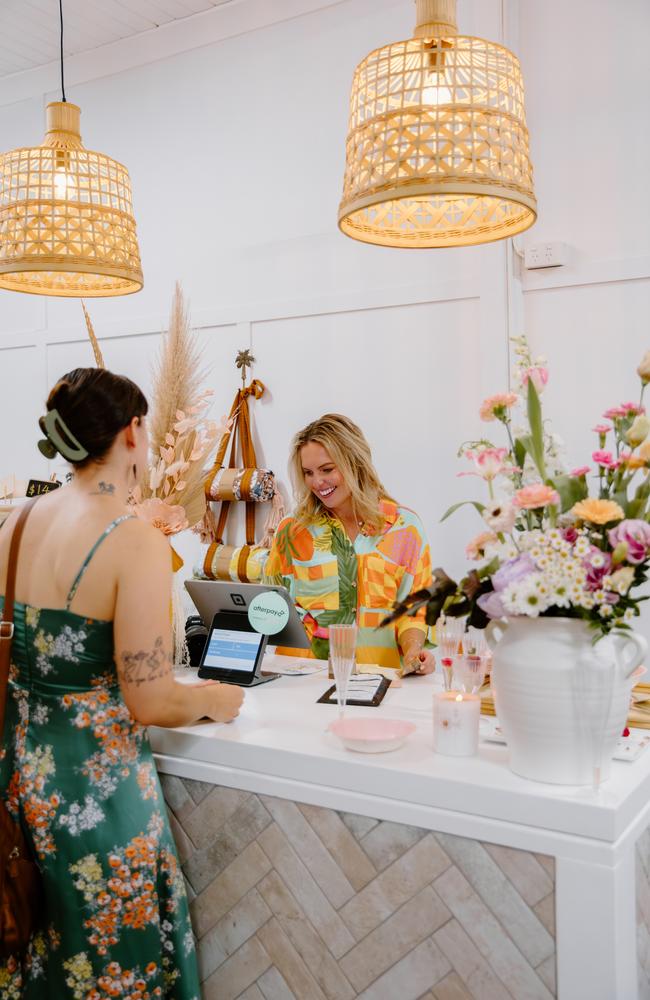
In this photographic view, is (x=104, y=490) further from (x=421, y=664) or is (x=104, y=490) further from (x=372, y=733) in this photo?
(x=421, y=664)

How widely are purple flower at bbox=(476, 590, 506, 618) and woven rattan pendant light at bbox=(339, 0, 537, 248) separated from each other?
74cm

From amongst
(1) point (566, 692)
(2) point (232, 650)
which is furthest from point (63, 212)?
(1) point (566, 692)

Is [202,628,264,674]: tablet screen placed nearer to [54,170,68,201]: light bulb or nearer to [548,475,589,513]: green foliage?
[548,475,589,513]: green foliage

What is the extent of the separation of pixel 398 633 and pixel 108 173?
5.07 feet

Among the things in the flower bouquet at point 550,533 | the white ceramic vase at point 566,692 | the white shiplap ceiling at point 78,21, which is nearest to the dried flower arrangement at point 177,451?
the flower bouquet at point 550,533

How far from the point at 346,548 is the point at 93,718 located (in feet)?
4.34

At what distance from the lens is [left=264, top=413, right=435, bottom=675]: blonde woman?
2.77 m

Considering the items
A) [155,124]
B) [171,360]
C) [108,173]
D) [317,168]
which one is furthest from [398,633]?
[155,124]

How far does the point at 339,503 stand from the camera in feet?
9.47

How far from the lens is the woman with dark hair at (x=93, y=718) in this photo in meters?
1.58

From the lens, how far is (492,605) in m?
1.46

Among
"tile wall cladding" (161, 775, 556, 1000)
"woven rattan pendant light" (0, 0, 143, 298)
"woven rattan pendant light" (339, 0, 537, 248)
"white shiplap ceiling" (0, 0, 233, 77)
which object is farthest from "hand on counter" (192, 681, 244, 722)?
"white shiplap ceiling" (0, 0, 233, 77)

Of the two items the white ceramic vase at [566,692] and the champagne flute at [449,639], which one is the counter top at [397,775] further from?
the champagne flute at [449,639]

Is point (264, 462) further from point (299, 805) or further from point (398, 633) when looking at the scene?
point (299, 805)
